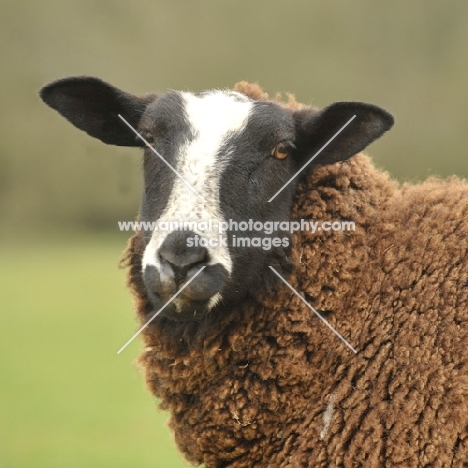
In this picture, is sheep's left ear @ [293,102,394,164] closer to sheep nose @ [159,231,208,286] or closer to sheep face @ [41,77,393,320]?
sheep face @ [41,77,393,320]

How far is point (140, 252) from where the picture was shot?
206 inches

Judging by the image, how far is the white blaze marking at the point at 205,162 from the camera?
4531 millimetres

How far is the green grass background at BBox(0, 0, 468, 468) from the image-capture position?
25.0 m

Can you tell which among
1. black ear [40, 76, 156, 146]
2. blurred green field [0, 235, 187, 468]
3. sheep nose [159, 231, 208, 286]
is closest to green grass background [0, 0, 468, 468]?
blurred green field [0, 235, 187, 468]

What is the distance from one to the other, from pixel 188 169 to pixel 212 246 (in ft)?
1.92

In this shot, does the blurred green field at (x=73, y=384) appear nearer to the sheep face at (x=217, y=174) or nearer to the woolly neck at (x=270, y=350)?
the woolly neck at (x=270, y=350)

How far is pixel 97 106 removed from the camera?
5602mm

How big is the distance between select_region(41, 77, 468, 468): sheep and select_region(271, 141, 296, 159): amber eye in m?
0.01

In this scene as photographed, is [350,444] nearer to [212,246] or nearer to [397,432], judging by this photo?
[397,432]

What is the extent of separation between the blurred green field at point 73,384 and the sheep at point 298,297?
2.22 feet

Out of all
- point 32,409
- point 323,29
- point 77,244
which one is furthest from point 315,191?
point 323,29

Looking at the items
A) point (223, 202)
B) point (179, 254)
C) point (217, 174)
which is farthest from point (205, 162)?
point (179, 254)

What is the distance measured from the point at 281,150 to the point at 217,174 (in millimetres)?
526

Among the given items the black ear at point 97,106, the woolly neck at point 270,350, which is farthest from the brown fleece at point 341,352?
the black ear at point 97,106
